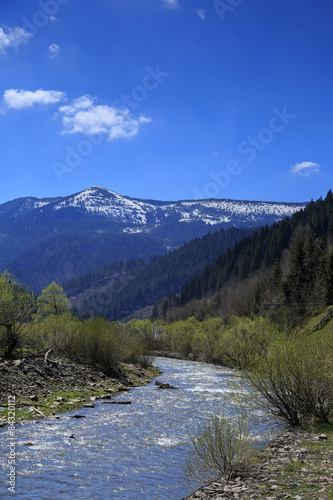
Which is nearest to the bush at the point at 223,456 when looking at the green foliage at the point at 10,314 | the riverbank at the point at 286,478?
the riverbank at the point at 286,478

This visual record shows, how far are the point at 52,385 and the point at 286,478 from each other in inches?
967

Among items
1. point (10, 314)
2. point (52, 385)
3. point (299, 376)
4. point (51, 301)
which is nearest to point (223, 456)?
point (299, 376)

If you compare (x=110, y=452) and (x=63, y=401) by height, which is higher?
(x=110, y=452)

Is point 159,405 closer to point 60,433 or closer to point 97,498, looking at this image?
point 60,433

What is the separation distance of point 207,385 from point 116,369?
11711mm

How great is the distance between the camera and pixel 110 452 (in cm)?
1931

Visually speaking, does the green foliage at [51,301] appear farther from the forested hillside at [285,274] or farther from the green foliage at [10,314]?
the forested hillside at [285,274]

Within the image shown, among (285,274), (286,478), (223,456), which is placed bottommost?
(286,478)

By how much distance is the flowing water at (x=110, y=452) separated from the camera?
1475 cm

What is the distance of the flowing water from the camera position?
14.8 metres

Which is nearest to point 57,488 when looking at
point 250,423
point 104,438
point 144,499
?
point 144,499

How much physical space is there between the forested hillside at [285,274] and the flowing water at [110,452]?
6945 cm

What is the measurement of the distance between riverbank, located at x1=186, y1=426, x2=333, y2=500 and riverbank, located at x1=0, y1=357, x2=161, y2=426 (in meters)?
14.4

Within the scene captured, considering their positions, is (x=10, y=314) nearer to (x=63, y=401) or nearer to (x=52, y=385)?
(x=52, y=385)
